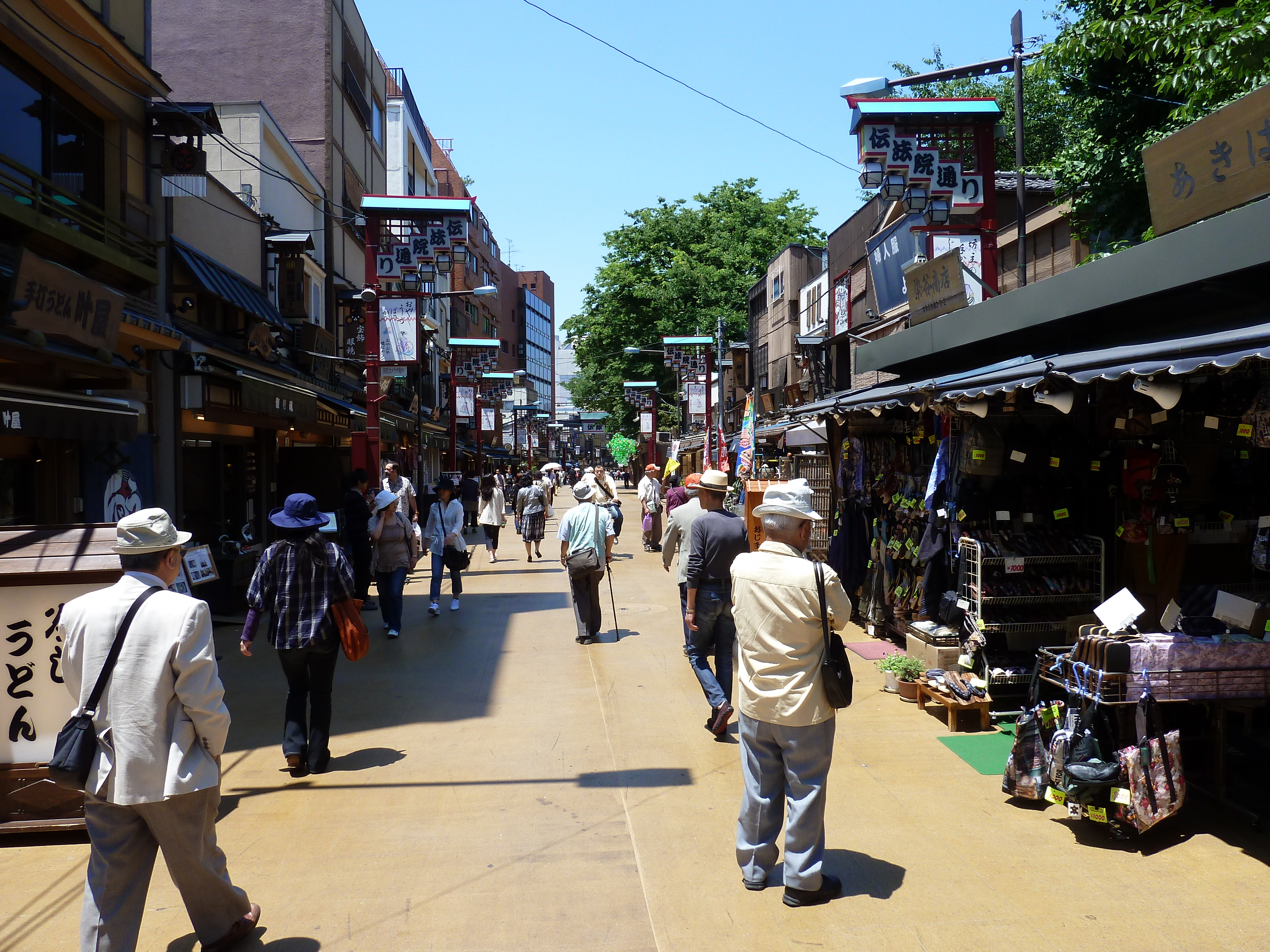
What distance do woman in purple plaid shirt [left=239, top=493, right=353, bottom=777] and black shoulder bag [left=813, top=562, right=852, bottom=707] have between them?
3.32m

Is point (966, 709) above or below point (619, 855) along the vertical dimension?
above

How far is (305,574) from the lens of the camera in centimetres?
600

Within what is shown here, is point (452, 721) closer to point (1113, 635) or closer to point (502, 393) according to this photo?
point (1113, 635)

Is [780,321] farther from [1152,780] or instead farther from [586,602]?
[1152,780]

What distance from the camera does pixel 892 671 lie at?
7844 millimetres

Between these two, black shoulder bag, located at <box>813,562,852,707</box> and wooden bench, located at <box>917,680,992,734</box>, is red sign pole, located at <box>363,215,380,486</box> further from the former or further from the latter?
black shoulder bag, located at <box>813,562,852,707</box>

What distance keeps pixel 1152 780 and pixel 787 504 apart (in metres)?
2.40

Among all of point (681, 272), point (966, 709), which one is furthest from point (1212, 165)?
point (681, 272)

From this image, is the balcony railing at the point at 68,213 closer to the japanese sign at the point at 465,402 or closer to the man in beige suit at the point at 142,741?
the man in beige suit at the point at 142,741

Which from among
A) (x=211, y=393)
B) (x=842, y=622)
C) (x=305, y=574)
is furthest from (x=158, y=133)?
(x=842, y=622)

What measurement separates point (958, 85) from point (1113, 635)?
33084 mm

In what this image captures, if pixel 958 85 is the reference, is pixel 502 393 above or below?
below

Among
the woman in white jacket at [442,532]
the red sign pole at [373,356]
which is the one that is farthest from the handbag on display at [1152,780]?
the red sign pole at [373,356]

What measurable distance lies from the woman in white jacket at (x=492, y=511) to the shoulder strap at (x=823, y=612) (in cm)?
1270
